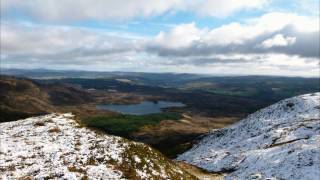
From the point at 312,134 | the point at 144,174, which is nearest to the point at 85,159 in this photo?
the point at 144,174

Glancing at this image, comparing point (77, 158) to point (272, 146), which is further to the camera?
point (272, 146)

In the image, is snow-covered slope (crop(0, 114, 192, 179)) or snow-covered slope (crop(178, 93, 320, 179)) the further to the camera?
snow-covered slope (crop(178, 93, 320, 179))

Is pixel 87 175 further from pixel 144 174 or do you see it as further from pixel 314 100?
pixel 314 100

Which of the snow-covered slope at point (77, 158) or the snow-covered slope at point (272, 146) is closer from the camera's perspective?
the snow-covered slope at point (77, 158)

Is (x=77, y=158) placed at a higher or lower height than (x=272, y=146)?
higher
